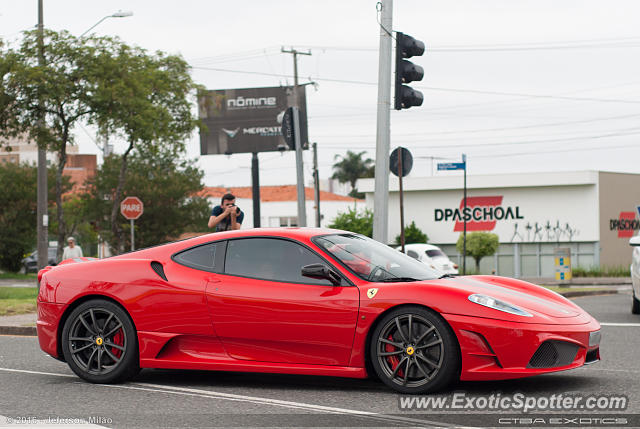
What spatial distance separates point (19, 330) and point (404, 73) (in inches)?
245

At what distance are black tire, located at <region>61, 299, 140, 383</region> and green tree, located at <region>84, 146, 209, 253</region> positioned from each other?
52.0 meters

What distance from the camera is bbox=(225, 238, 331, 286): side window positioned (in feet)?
23.6

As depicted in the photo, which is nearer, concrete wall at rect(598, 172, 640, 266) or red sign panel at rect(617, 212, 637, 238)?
concrete wall at rect(598, 172, 640, 266)

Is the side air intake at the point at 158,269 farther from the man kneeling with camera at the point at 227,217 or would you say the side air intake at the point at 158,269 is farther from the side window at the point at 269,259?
the man kneeling with camera at the point at 227,217

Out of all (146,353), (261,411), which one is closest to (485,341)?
(261,411)

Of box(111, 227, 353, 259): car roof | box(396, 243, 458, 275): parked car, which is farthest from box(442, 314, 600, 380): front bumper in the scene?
box(396, 243, 458, 275): parked car

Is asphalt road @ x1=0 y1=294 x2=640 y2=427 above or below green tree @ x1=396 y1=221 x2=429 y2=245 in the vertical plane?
above

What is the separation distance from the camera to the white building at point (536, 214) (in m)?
44.0

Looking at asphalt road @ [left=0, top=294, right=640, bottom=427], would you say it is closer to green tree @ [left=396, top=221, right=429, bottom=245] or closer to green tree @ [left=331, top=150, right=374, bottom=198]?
green tree @ [left=396, top=221, right=429, bottom=245]

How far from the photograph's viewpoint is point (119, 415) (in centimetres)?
615

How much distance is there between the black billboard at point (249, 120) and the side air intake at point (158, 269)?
51.6 metres

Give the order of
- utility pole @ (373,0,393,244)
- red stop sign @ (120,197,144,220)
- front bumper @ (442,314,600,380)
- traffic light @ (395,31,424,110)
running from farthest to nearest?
1. red stop sign @ (120,197,144,220)
2. utility pole @ (373,0,393,244)
3. traffic light @ (395,31,424,110)
4. front bumper @ (442,314,600,380)

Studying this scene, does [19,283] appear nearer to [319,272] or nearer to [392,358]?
[319,272]

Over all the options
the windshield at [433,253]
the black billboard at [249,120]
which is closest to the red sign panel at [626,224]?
the windshield at [433,253]
